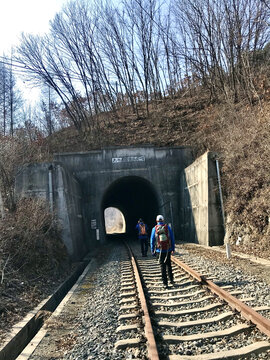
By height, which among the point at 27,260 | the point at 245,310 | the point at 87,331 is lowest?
the point at 87,331

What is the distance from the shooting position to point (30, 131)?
2898 cm

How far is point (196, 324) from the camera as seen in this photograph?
4.39 meters

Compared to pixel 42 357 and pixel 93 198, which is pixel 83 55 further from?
pixel 42 357

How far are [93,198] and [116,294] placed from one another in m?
13.5

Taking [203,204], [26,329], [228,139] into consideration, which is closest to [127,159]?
[203,204]

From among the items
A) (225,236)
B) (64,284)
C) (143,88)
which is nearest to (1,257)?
(64,284)

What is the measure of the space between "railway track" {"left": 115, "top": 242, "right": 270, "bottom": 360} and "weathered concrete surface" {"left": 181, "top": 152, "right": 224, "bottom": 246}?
7.24 meters

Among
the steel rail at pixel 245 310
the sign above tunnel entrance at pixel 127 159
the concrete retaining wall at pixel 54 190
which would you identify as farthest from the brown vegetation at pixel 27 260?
the sign above tunnel entrance at pixel 127 159

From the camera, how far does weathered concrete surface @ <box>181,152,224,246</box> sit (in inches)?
536

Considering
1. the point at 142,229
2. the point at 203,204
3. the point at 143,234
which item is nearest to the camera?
the point at 143,234

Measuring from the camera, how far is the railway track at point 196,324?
356cm

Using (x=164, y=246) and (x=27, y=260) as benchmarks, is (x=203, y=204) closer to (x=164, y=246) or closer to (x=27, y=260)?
(x=164, y=246)

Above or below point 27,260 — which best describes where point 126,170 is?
above

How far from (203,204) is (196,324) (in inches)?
420
